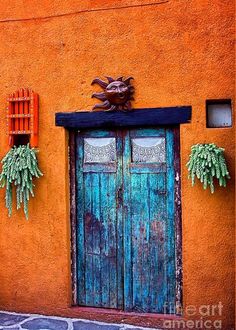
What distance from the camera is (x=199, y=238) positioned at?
476cm

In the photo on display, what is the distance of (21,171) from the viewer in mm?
5160

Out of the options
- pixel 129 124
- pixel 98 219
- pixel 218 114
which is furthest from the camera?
pixel 98 219

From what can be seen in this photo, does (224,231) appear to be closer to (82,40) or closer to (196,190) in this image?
(196,190)

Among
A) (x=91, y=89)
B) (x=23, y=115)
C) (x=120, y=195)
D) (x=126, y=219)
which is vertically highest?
(x=91, y=89)

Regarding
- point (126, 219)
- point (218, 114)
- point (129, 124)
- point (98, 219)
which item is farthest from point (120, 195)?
point (218, 114)

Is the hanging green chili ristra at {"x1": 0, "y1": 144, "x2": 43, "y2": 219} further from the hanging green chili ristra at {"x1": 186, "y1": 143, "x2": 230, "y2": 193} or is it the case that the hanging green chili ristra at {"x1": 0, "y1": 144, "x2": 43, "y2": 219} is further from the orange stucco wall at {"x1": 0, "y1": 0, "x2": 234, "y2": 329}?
the hanging green chili ristra at {"x1": 186, "y1": 143, "x2": 230, "y2": 193}

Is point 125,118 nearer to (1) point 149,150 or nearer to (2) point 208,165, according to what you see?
(1) point 149,150

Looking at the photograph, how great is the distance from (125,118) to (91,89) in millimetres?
517

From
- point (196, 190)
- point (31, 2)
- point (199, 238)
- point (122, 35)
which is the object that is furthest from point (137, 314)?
point (31, 2)

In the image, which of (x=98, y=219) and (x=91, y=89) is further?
(x=98, y=219)

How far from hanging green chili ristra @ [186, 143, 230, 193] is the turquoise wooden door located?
436 millimetres

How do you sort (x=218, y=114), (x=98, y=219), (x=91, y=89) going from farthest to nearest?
(x=98, y=219), (x=91, y=89), (x=218, y=114)

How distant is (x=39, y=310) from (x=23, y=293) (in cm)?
28

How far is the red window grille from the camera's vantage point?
5.26 meters
